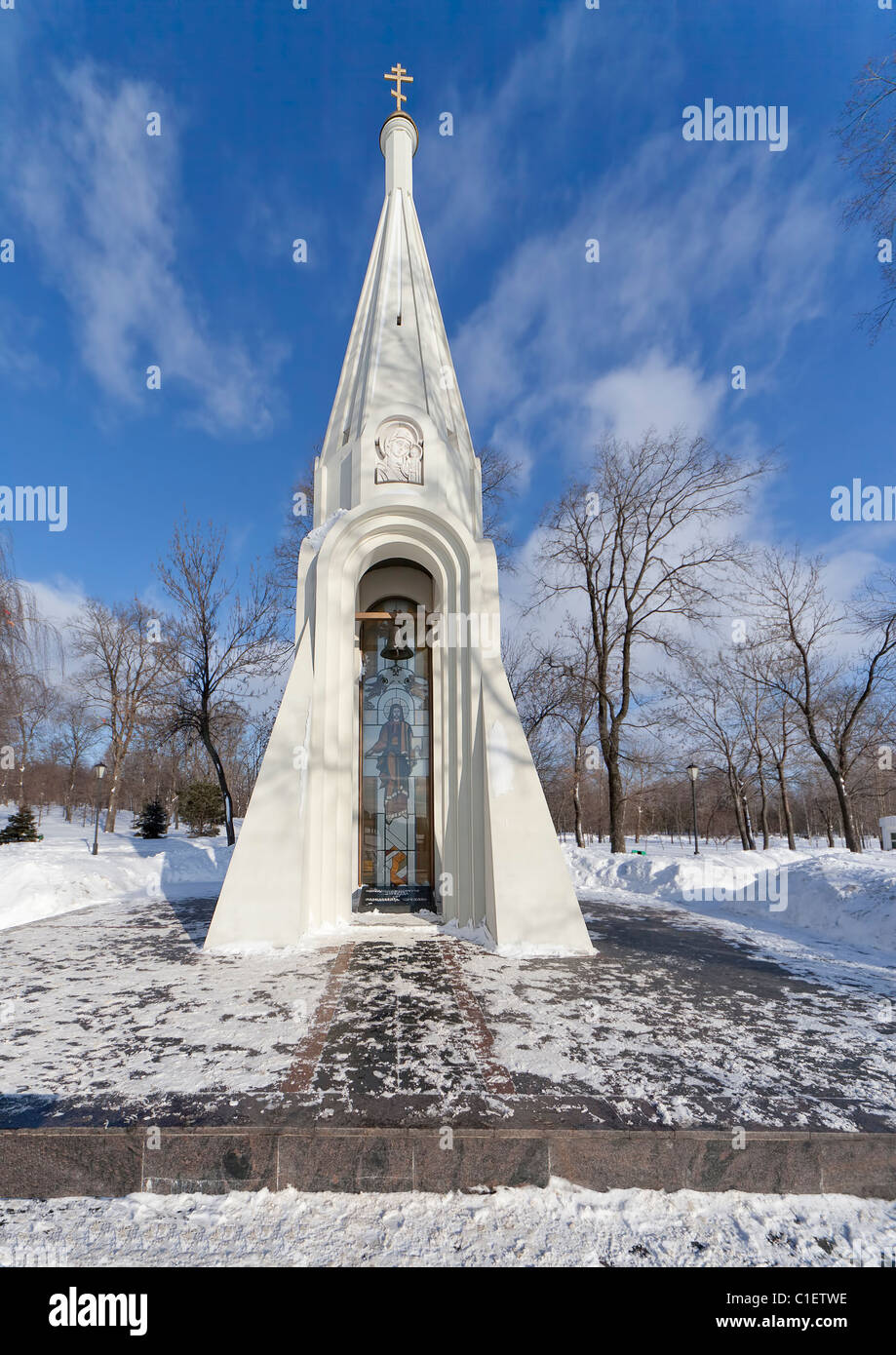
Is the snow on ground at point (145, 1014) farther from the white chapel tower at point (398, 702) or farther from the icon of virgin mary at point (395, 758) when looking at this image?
the icon of virgin mary at point (395, 758)

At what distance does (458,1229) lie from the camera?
2244 millimetres

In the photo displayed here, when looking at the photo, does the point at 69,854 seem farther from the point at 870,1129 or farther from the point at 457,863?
the point at 870,1129

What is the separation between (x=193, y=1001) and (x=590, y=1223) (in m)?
3.14

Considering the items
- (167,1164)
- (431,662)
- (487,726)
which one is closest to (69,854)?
(431,662)

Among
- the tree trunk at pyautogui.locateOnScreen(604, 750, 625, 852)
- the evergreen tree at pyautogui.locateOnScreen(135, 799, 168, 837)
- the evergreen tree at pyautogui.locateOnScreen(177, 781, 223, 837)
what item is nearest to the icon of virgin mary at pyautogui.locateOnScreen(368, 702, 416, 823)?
the tree trunk at pyautogui.locateOnScreen(604, 750, 625, 852)

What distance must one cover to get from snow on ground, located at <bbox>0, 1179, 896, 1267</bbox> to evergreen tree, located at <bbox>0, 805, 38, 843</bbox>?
22250 mm

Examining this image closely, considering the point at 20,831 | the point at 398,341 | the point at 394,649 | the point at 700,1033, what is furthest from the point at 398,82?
the point at 20,831

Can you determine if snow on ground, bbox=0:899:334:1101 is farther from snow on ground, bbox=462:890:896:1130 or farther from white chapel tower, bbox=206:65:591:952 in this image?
snow on ground, bbox=462:890:896:1130

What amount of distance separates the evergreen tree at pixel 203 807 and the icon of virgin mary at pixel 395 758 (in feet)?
68.6

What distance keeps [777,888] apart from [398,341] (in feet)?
33.9

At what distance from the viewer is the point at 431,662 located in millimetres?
8172
